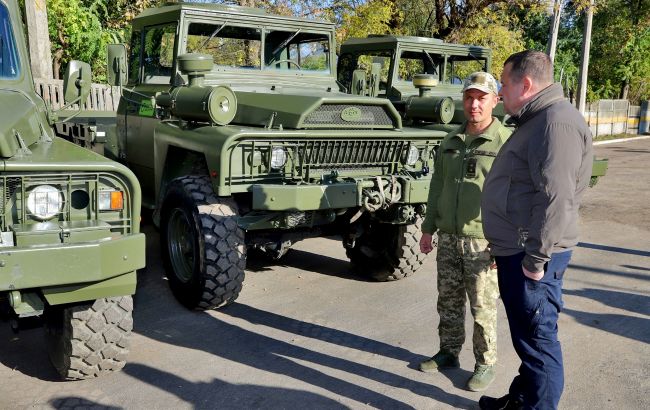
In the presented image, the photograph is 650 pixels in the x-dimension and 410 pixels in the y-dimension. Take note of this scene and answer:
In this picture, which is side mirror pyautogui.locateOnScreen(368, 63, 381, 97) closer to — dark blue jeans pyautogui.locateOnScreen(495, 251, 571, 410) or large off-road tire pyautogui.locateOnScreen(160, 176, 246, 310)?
large off-road tire pyautogui.locateOnScreen(160, 176, 246, 310)

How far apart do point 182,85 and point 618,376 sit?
3.82 metres

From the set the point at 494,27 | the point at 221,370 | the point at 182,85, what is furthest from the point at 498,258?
the point at 494,27

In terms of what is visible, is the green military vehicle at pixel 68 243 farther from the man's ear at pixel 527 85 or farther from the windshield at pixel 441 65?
the windshield at pixel 441 65

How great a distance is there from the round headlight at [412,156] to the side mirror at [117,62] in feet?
8.07

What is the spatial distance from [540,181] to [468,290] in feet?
3.65

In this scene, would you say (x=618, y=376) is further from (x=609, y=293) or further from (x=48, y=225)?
(x=48, y=225)

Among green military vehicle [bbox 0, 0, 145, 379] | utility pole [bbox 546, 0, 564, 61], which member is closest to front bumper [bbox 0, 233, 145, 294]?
green military vehicle [bbox 0, 0, 145, 379]

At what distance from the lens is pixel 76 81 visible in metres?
4.43

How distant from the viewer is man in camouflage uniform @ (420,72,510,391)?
3668 millimetres

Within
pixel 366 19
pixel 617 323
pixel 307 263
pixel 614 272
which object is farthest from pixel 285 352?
pixel 366 19

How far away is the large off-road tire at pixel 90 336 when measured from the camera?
356 cm

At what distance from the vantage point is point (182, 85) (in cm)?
545

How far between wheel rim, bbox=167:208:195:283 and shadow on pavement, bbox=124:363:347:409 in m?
1.30

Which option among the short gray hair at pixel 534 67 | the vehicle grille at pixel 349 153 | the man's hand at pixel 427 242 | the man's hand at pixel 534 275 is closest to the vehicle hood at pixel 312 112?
the vehicle grille at pixel 349 153
